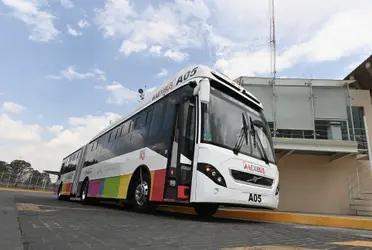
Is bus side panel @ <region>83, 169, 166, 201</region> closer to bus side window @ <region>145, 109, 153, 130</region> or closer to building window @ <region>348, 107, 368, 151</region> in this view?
bus side window @ <region>145, 109, 153, 130</region>

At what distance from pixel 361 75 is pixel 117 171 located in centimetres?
1363

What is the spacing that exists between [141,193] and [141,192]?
0.09ft

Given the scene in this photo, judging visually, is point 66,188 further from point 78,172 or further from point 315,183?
point 315,183

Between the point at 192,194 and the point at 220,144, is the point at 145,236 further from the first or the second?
the point at 220,144

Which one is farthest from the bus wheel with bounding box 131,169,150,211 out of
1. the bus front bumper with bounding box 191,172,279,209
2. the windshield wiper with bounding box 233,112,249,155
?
the windshield wiper with bounding box 233,112,249,155

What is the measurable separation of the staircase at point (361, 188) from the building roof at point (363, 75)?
4020mm

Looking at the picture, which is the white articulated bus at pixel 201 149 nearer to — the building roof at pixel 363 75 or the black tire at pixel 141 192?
the black tire at pixel 141 192

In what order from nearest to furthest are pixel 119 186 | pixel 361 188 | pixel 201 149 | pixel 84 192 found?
pixel 201 149
pixel 119 186
pixel 84 192
pixel 361 188

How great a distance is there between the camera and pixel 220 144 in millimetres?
7328

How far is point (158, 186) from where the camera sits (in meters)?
7.88

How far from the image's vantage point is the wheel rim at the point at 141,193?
859 centimetres

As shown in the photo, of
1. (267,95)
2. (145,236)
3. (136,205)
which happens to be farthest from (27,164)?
(145,236)

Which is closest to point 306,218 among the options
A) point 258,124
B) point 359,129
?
point 258,124

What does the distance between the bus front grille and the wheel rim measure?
234cm
